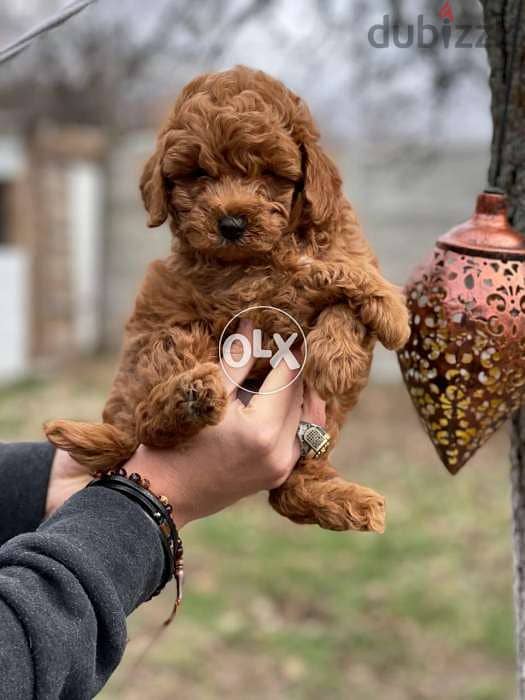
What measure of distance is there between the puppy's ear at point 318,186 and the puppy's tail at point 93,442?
0.49m

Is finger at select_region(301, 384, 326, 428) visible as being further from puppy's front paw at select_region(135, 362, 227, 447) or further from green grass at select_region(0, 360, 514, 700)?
green grass at select_region(0, 360, 514, 700)

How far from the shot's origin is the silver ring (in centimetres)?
145

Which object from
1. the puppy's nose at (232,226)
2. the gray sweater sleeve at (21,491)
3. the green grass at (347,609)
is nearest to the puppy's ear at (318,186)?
the puppy's nose at (232,226)

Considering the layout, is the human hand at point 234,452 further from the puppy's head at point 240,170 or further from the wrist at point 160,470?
the puppy's head at point 240,170

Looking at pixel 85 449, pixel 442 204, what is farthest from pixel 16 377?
pixel 85 449

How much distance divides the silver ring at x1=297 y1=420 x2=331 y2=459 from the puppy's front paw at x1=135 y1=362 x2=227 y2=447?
19 cm

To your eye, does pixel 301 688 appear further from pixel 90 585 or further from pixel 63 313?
pixel 63 313

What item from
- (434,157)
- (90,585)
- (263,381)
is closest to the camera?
(90,585)

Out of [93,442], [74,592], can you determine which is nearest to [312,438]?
[93,442]

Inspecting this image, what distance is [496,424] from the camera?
1.58m

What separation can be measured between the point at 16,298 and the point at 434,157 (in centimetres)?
428

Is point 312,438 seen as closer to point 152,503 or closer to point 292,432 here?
point 292,432

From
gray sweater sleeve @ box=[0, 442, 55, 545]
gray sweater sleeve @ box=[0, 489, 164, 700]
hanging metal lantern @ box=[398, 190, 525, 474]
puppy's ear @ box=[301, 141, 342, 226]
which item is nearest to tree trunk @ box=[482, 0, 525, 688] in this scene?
hanging metal lantern @ box=[398, 190, 525, 474]

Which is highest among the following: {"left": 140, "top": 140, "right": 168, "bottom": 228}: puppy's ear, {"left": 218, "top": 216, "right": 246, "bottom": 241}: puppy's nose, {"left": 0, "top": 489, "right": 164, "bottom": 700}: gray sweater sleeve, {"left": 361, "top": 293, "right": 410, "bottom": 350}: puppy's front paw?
{"left": 140, "top": 140, "right": 168, "bottom": 228}: puppy's ear
